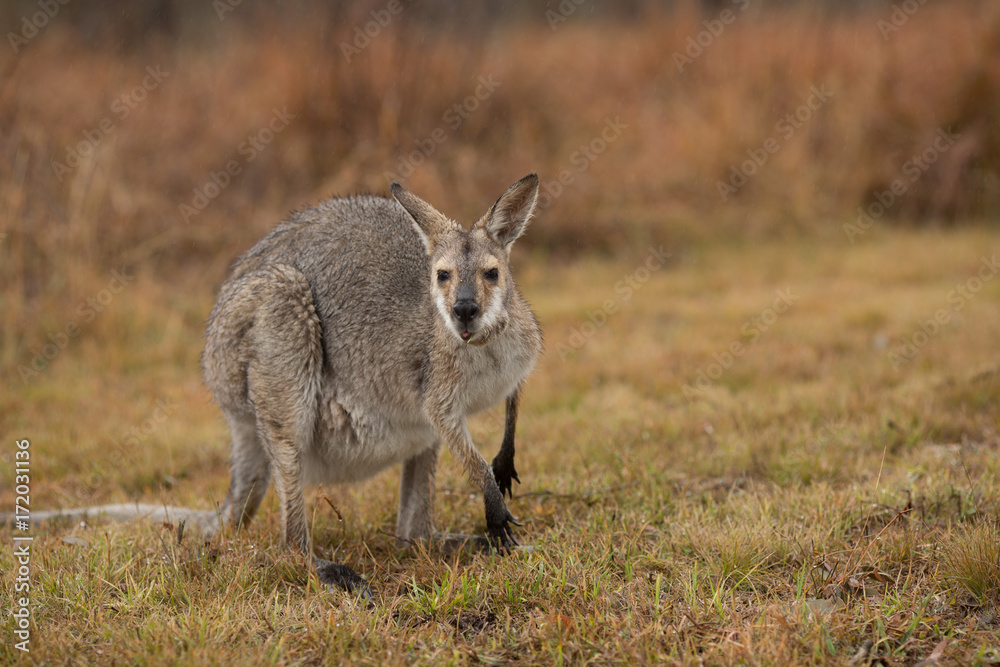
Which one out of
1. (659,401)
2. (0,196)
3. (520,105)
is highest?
(520,105)

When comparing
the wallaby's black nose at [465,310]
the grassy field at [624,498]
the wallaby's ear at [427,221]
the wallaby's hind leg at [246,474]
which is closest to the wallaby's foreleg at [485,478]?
the grassy field at [624,498]

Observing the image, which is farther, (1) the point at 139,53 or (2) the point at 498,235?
(1) the point at 139,53

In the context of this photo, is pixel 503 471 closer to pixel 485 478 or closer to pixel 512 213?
pixel 485 478

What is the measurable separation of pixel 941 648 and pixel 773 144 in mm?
7638

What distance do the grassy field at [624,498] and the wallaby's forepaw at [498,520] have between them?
0.09 m

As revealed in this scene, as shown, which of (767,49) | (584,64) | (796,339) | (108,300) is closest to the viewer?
(796,339)

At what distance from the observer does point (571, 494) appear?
441cm

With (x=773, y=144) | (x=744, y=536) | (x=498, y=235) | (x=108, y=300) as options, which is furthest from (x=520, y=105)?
(x=744, y=536)

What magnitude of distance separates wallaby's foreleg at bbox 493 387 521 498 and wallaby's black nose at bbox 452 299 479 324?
0.61 meters

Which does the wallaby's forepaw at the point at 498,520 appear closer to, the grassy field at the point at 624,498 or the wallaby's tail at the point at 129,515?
the grassy field at the point at 624,498

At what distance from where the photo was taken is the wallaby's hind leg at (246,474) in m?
4.29

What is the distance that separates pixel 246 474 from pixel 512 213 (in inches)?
68.4

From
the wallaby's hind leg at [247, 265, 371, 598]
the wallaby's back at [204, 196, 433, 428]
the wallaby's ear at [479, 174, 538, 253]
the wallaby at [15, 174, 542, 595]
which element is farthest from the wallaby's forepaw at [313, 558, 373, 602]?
the wallaby's ear at [479, 174, 538, 253]

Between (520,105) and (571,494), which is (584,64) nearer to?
(520,105)
